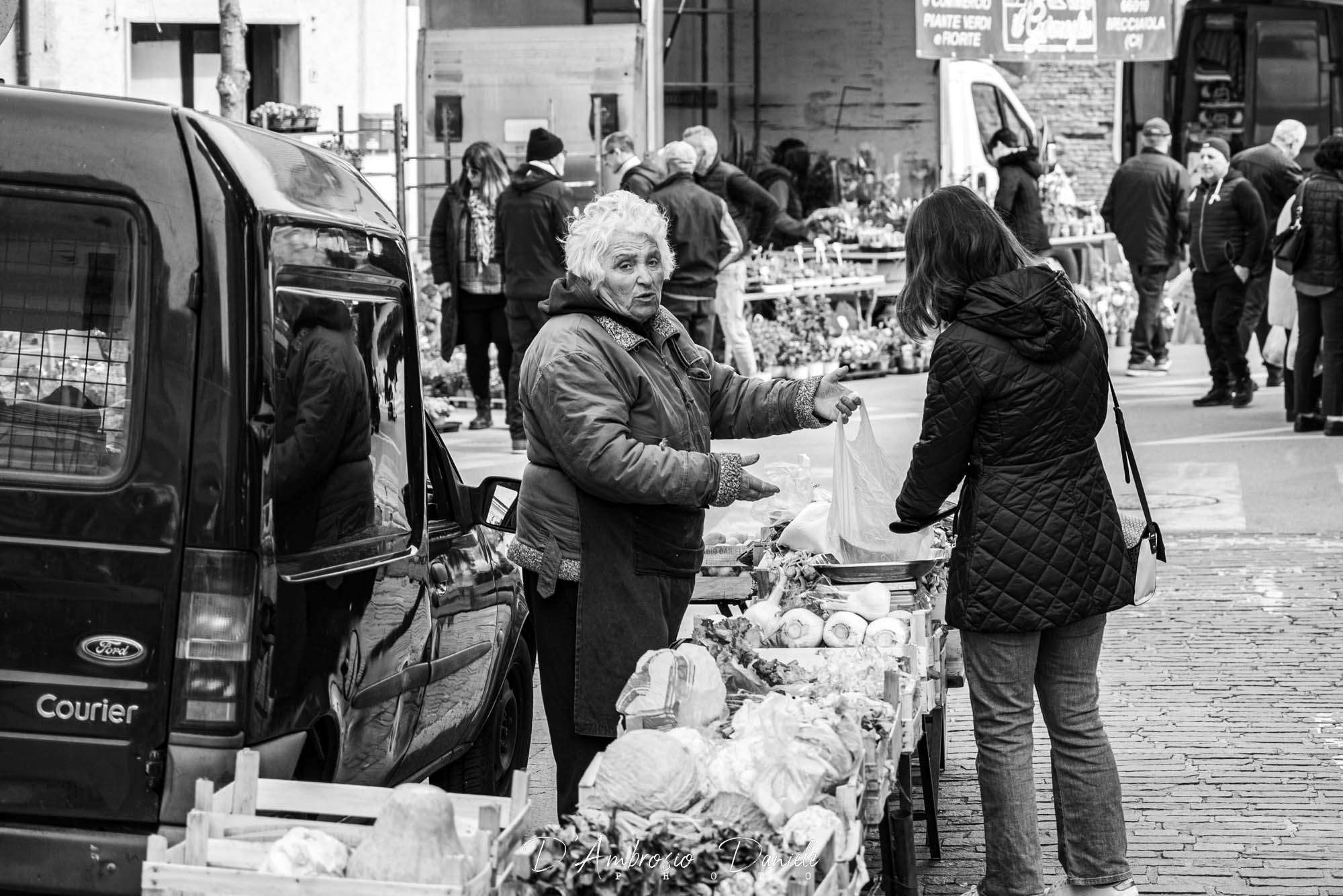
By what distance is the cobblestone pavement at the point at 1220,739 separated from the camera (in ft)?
16.4

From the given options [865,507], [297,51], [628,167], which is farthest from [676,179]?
[865,507]

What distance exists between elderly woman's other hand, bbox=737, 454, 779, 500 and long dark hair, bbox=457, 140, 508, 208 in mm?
8207

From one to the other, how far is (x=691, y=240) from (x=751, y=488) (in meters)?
8.05

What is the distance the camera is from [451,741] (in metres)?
4.64

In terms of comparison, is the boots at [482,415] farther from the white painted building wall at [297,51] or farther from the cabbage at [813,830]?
the cabbage at [813,830]

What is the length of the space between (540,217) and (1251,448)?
495 centimetres

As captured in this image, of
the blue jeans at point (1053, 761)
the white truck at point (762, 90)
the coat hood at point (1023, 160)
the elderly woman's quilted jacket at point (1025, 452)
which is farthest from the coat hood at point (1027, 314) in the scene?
the white truck at point (762, 90)

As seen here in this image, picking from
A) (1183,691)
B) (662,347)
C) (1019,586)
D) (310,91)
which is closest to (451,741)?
(662,347)

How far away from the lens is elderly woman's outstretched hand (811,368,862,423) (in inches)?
186

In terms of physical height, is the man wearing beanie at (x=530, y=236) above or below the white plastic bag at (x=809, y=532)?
above

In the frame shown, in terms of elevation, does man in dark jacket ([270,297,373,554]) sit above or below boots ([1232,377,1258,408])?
above

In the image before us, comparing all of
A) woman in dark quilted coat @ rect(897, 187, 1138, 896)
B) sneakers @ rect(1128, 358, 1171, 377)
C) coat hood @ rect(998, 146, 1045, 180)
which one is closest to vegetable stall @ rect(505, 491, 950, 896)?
woman in dark quilted coat @ rect(897, 187, 1138, 896)

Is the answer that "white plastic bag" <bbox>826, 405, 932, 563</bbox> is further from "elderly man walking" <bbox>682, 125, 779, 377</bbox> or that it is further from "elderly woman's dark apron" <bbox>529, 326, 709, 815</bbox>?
"elderly man walking" <bbox>682, 125, 779, 377</bbox>

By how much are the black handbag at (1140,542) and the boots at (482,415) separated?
28.1 ft
